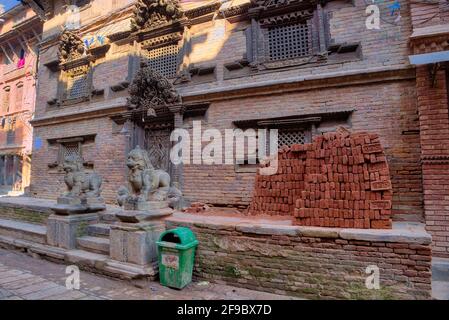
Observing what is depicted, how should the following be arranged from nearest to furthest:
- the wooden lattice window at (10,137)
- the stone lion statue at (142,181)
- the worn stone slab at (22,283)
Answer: the worn stone slab at (22,283)
the stone lion statue at (142,181)
the wooden lattice window at (10,137)

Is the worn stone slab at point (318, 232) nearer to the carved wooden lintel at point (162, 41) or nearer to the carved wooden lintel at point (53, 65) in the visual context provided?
the carved wooden lintel at point (162, 41)

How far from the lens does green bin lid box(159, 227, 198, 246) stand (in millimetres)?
4460

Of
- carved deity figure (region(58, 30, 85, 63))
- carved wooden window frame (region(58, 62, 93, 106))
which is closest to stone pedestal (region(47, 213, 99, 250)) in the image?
carved wooden window frame (region(58, 62, 93, 106))

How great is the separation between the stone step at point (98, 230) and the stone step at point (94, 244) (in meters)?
0.14

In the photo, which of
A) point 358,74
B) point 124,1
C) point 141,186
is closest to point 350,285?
point 141,186

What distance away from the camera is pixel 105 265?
4973 millimetres

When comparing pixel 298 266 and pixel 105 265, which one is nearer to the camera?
pixel 298 266

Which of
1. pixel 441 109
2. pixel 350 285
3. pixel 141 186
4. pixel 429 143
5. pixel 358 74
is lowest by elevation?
pixel 350 285

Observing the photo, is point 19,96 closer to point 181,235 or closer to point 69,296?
point 69,296

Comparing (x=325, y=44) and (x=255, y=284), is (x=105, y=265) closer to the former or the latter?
(x=255, y=284)

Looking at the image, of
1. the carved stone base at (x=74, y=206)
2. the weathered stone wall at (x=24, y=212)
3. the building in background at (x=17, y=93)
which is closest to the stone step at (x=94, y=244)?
the carved stone base at (x=74, y=206)

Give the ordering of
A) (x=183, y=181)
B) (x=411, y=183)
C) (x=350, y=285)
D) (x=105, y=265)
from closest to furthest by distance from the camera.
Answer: (x=350, y=285), (x=105, y=265), (x=411, y=183), (x=183, y=181)

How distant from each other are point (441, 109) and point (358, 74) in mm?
1887

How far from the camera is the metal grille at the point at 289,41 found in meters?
7.39
